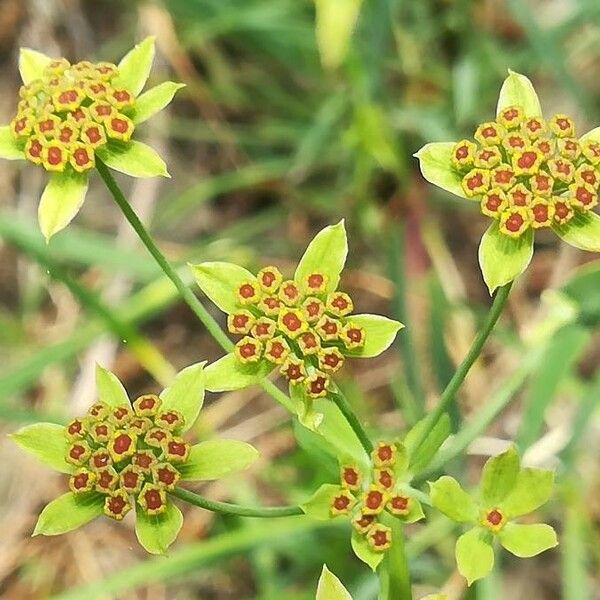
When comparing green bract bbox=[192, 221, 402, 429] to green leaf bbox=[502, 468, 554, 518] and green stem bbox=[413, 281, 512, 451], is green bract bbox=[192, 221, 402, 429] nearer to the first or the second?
green stem bbox=[413, 281, 512, 451]

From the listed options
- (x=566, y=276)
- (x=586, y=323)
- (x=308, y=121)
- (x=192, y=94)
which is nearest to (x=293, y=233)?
(x=308, y=121)

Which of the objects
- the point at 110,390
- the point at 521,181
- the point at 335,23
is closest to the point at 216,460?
the point at 110,390

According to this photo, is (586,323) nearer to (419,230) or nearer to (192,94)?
(419,230)

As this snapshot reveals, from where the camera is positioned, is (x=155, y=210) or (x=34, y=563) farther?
(x=155, y=210)

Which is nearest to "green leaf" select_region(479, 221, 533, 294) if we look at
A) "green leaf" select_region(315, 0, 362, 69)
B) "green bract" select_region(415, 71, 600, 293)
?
"green bract" select_region(415, 71, 600, 293)

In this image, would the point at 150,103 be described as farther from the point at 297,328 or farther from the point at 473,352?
the point at 473,352

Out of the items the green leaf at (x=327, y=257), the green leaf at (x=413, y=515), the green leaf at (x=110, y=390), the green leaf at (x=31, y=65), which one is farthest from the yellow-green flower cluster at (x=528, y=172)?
the green leaf at (x=31, y=65)

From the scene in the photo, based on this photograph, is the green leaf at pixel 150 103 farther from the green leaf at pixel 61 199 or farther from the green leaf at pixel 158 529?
the green leaf at pixel 158 529
